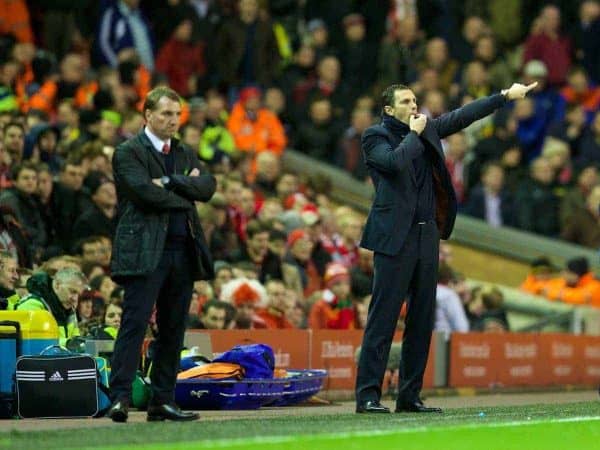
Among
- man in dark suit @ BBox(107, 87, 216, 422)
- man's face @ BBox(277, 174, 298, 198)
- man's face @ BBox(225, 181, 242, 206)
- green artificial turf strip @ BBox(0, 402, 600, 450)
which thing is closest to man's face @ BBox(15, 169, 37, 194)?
man's face @ BBox(225, 181, 242, 206)

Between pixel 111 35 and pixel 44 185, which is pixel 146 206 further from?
pixel 111 35

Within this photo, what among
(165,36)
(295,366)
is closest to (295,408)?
(295,366)

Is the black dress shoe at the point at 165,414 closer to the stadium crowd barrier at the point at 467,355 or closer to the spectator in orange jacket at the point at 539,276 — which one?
the stadium crowd barrier at the point at 467,355

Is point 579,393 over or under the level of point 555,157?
under

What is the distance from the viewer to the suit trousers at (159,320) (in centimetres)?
1108

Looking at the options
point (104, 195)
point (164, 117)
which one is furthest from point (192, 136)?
point (164, 117)

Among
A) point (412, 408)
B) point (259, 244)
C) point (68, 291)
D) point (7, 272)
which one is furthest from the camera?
point (259, 244)

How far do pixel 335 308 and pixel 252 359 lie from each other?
12.4ft

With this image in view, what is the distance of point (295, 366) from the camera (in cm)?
1582

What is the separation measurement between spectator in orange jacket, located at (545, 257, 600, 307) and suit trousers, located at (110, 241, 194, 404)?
10.8 metres

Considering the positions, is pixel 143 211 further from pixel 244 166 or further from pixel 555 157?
pixel 555 157

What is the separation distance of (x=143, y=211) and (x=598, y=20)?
1704 centimetres

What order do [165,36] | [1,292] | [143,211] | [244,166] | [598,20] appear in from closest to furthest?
[143,211]
[1,292]
[244,166]
[165,36]
[598,20]

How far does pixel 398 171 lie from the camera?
469 inches
